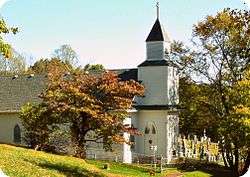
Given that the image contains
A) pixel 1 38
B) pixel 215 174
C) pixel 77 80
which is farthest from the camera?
pixel 215 174

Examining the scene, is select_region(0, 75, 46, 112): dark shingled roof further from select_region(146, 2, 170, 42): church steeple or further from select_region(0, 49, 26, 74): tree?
select_region(0, 49, 26, 74): tree

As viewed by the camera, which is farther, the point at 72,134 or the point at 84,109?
the point at 72,134

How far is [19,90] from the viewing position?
157ft

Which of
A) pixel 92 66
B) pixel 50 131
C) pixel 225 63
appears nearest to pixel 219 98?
pixel 225 63

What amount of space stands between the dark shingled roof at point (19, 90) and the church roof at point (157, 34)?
867 centimetres

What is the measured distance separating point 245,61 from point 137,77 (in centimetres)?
857

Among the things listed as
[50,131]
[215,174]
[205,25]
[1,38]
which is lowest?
A: [215,174]

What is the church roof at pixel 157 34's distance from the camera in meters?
45.2

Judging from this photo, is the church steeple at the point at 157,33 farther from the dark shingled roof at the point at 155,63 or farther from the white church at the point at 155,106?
the dark shingled roof at the point at 155,63

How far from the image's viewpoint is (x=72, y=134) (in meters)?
37.1

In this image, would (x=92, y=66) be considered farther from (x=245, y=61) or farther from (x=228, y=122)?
(x=228, y=122)

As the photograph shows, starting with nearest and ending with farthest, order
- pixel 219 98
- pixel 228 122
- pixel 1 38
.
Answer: pixel 1 38
pixel 228 122
pixel 219 98

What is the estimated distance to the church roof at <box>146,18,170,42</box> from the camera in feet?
148

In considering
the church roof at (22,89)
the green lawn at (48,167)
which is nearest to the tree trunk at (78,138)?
the green lawn at (48,167)
